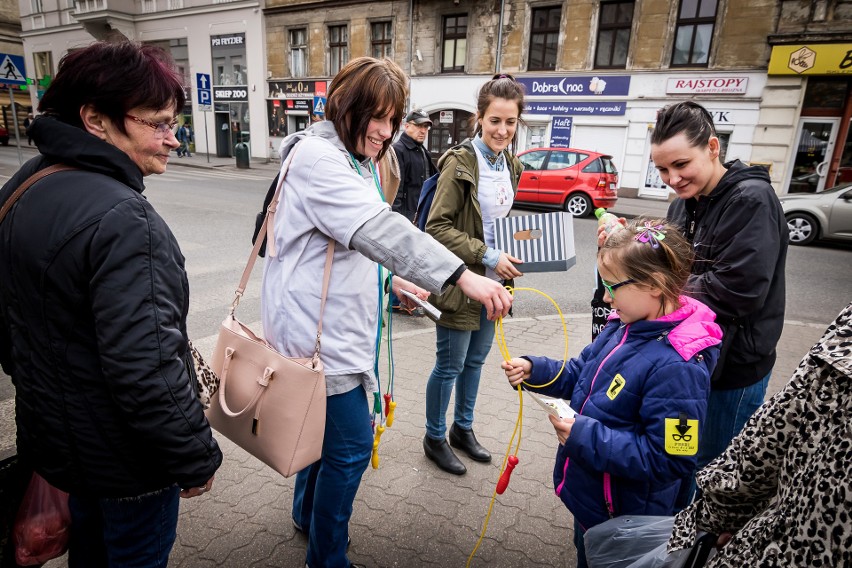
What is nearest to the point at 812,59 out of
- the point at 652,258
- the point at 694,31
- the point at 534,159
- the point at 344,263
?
the point at 694,31

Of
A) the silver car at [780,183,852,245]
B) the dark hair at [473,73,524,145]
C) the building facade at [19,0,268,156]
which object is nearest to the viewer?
the dark hair at [473,73,524,145]

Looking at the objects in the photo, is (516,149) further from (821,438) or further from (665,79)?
(821,438)

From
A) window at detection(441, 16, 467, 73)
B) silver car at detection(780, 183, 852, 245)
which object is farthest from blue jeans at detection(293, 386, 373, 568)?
window at detection(441, 16, 467, 73)

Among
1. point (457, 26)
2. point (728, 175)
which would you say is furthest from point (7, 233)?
point (457, 26)

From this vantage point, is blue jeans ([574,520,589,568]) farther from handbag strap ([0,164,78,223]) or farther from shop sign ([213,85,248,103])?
shop sign ([213,85,248,103])

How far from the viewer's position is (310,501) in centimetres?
222

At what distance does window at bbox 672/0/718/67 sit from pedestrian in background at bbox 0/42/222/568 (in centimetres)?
1888

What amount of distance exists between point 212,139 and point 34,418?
29962 millimetres

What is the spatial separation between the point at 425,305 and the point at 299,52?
26.3 metres

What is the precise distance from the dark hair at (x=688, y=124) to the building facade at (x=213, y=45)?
2682 centimetres

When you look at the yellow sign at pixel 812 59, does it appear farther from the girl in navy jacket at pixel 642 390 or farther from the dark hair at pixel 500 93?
the girl in navy jacket at pixel 642 390

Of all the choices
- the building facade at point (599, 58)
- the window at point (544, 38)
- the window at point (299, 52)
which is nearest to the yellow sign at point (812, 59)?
the building facade at point (599, 58)

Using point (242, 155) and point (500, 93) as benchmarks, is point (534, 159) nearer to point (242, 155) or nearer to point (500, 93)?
point (500, 93)

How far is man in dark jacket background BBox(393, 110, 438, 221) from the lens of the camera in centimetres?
599
